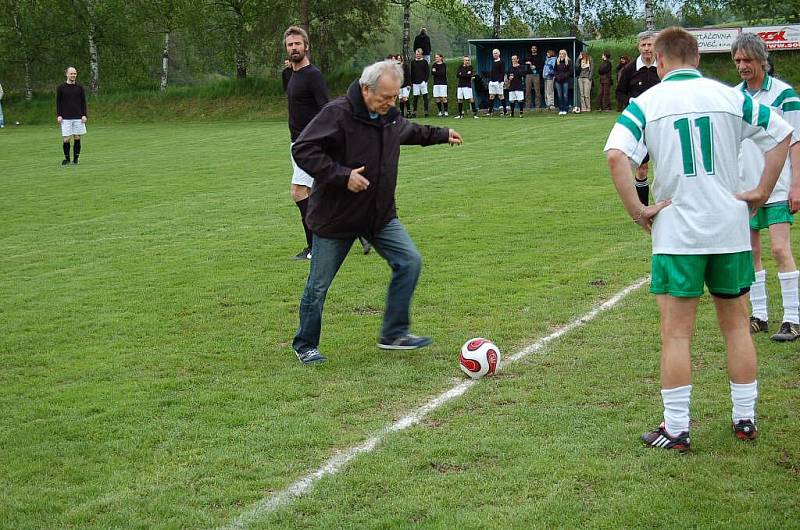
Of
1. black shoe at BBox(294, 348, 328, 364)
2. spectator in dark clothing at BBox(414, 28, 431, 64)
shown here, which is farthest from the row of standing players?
black shoe at BBox(294, 348, 328, 364)

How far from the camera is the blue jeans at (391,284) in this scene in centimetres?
689

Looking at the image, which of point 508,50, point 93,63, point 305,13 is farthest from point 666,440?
point 93,63

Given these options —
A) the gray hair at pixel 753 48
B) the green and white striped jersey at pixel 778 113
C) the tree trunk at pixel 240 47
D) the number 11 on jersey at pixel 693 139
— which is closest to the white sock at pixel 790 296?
the green and white striped jersey at pixel 778 113

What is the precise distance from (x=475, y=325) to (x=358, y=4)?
36261 millimetres

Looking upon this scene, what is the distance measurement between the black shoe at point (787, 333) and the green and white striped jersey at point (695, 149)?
228 cm

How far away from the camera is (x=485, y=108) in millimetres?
33938

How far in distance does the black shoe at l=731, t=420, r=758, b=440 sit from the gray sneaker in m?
1.98

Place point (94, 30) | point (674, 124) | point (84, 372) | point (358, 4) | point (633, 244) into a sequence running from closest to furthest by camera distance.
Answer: point (674, 124)
point (84, 372)
point (633, 244)
point (358, 4)
point (94, 30)

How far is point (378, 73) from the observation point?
6340 millimetres

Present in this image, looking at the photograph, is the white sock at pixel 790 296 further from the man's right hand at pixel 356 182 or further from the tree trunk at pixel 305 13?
the tree trunk at pixel 305 13

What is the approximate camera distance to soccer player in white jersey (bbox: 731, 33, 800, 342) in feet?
21.0

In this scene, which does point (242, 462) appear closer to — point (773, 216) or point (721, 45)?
point (773, 216)

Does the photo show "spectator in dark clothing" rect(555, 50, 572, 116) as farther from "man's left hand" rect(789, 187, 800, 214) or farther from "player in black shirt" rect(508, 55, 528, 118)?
"man's left hand" rect(789, 187, 800, 214)

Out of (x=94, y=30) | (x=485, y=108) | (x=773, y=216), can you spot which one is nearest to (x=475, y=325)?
(x=773, y=216)
